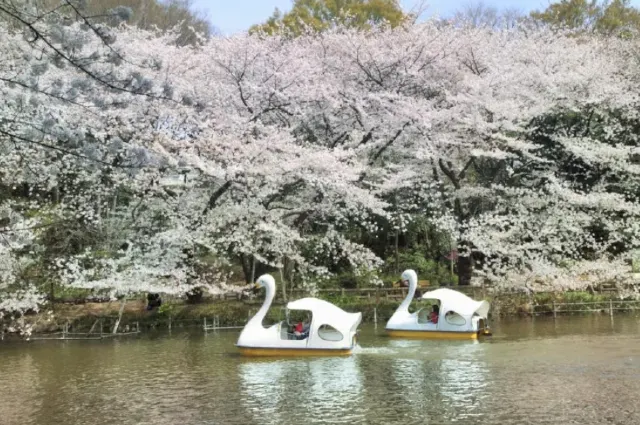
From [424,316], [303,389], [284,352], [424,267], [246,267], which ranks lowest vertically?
[303,389]

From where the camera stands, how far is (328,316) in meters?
13.3

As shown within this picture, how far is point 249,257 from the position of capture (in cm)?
2050

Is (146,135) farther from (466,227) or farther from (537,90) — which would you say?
(537,90)

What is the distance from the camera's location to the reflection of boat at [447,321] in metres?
14.9

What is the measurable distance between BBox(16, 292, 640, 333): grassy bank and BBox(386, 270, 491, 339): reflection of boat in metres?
2.76

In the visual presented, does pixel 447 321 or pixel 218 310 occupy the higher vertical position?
pixel 218 310

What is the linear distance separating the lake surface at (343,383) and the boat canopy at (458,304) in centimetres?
85

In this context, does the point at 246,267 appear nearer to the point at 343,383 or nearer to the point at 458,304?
the point at 458,304

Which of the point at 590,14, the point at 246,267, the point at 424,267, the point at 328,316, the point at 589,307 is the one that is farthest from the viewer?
the point at 590,14

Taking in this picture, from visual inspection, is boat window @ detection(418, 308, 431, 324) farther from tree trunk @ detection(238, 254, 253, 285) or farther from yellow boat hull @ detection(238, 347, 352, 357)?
tree trunk @ detection(238, 254, 253, 285)

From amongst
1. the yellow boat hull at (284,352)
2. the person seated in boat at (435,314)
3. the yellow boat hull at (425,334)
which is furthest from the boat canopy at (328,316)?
the person seated in boat at (435,314)

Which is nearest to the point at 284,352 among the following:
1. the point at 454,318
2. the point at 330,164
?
the point at 454,318

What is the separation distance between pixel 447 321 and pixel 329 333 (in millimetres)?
3167

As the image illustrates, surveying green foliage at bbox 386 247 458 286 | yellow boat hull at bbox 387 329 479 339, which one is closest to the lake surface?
yellow boat hull at bbox 387 329 479 339
